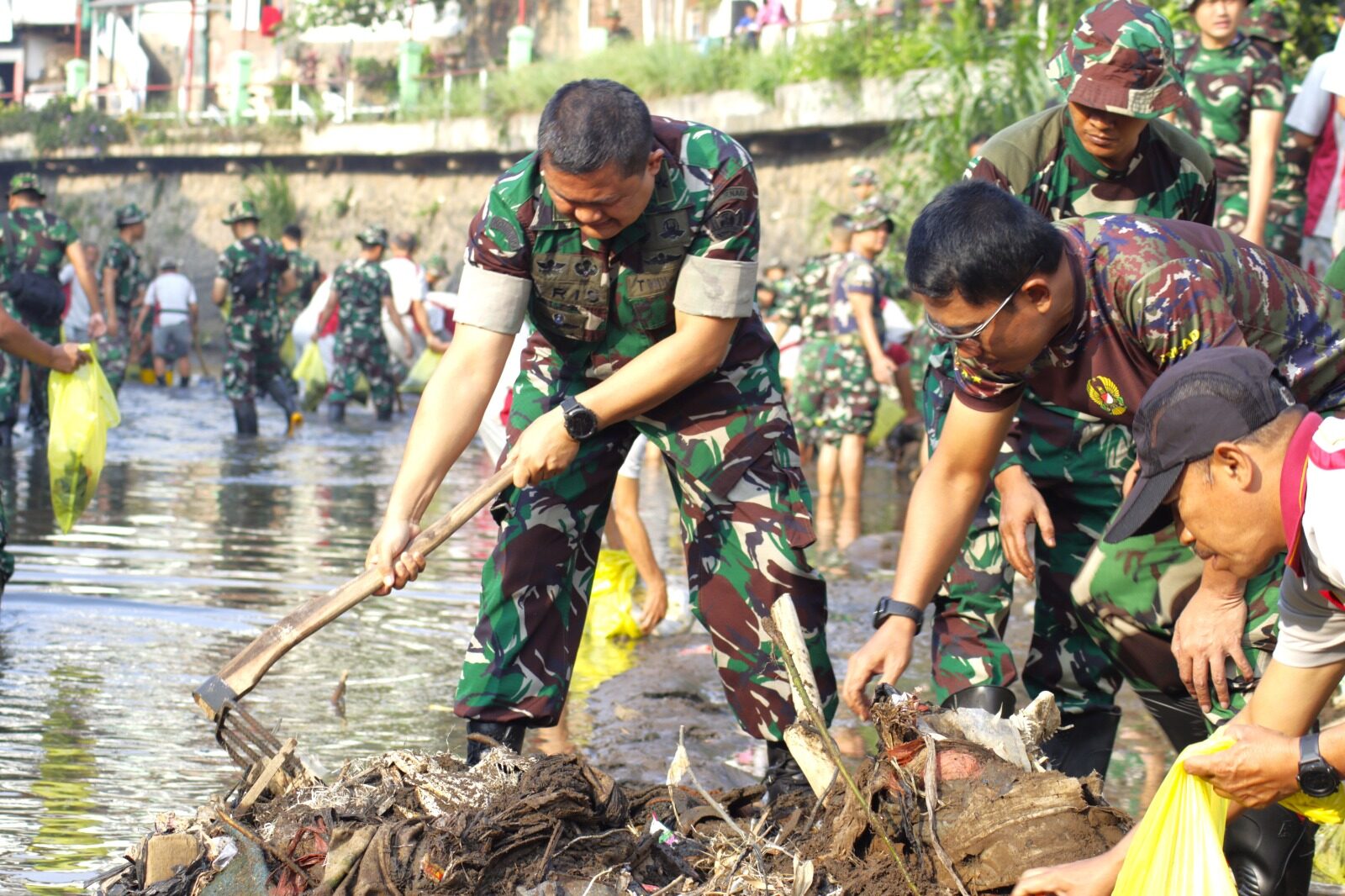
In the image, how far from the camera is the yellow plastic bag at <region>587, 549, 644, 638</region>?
6.91 m

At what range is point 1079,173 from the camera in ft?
15.3

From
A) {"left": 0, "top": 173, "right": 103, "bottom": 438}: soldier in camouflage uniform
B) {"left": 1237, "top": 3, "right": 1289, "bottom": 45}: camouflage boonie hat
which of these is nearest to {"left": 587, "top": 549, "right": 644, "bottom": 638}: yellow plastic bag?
{"left": 1237, "top": 3, "right": 1289, "bottom": 45}: camouflage boonie hat

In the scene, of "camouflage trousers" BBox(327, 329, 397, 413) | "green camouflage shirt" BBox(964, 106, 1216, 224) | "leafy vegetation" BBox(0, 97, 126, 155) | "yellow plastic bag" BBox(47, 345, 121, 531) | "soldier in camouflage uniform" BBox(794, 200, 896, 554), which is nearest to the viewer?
"green camouflage shirt" BBox(964, 106, 1216, 224)

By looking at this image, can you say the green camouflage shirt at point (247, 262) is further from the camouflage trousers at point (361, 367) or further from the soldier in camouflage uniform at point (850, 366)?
the soldier in camouflage uniform at point (850, 366)

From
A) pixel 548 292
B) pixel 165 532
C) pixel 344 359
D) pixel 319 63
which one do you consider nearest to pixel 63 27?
pixel 319 63

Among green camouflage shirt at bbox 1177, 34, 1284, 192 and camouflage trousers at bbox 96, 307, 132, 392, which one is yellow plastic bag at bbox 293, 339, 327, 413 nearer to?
camouflage trousers at bbox 96, 307, 132, 392

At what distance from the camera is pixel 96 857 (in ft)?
13.2

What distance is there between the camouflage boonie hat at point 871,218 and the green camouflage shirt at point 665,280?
6764mm

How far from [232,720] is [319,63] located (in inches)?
1316

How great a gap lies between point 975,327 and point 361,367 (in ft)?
48.9

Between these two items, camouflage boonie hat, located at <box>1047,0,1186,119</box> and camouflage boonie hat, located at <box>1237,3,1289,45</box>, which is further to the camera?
camouflage boonie hat, located at <box>1237,3,1289,45</box>

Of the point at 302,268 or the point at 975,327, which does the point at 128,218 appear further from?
the point at 975,327

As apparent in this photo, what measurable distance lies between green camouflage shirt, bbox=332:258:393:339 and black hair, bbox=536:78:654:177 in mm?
13880

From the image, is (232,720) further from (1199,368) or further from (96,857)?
(1199,368)
